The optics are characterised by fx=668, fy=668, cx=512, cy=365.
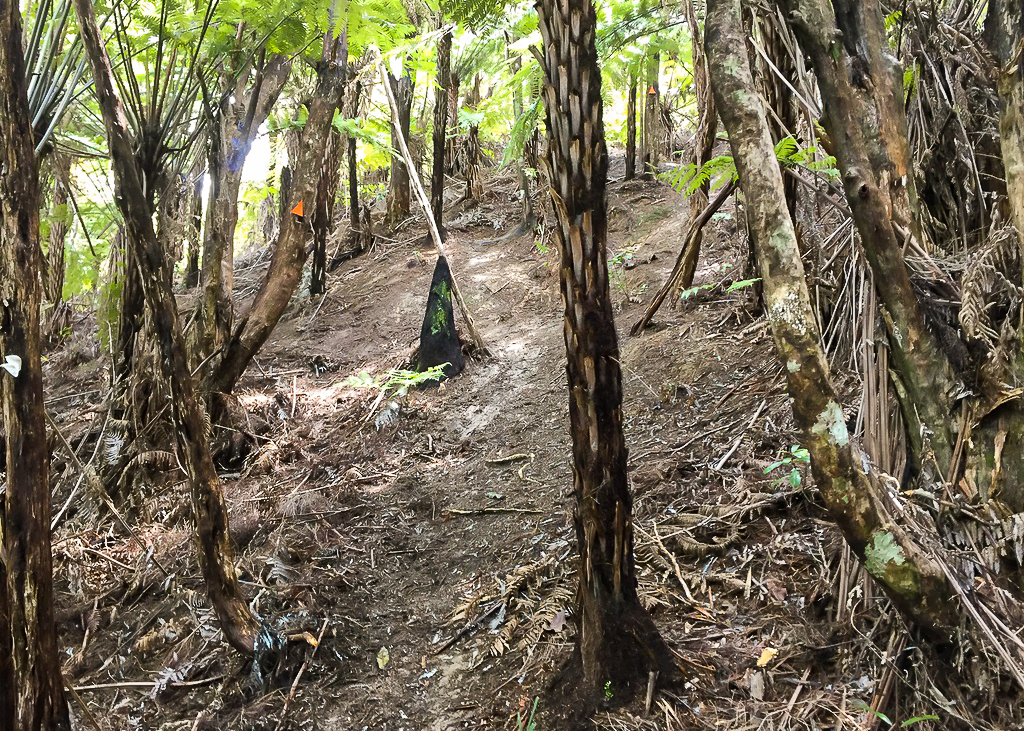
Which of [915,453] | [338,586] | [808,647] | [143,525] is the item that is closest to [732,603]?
[808,647]

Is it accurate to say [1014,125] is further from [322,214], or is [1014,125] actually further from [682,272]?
[322,214]

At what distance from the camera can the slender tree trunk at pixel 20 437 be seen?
8.26ft

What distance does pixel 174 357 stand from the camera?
3.44m

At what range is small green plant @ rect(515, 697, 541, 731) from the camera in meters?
2.87

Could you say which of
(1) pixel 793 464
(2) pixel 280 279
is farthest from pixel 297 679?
(2) pixel 280 279

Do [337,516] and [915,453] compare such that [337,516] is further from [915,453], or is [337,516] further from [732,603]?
[915,453]

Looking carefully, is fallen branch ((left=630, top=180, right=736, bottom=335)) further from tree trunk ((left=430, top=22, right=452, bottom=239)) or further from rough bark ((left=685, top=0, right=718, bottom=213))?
tree trunk ((left=430, top=22, right=452, bottom=239))

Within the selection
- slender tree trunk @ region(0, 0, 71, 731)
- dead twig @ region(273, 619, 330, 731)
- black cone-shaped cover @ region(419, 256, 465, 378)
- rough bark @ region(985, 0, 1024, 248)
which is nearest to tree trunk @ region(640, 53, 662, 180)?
black cone-shaped cover @ region(419, 256, 465, 378)

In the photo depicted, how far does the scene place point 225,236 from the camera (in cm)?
658

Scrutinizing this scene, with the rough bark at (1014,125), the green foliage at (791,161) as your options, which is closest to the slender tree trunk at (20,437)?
the green foliage at (791,161)

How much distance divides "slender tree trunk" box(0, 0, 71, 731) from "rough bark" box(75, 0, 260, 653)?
707 millimetres

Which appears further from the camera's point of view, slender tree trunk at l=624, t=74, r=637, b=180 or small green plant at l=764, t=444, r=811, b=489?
slender tree trunk at l=624, t=74, r=637, b=180

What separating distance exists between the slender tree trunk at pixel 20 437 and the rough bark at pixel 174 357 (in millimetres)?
707

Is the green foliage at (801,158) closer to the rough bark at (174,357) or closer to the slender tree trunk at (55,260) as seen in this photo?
the rough bark at (174,357)
